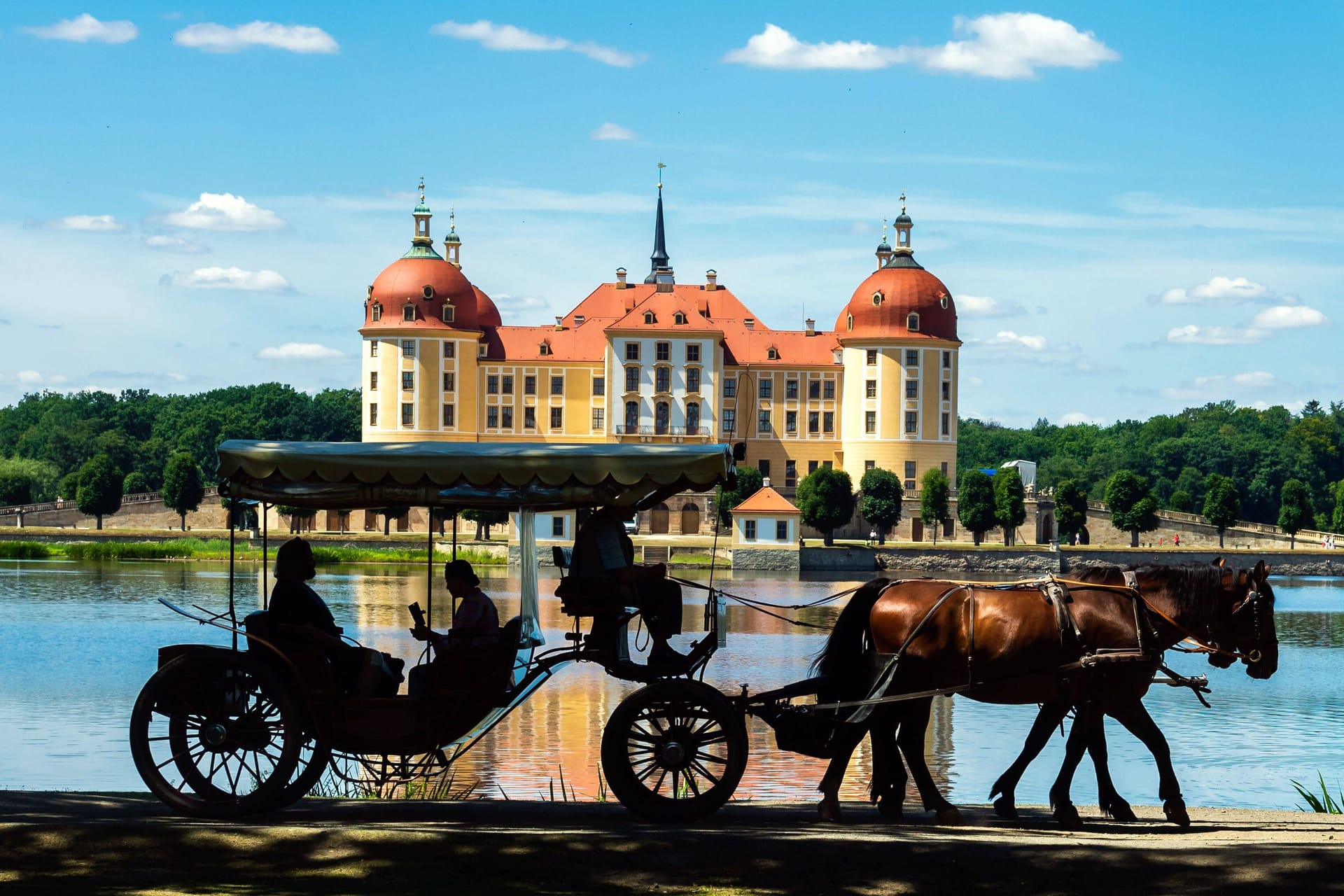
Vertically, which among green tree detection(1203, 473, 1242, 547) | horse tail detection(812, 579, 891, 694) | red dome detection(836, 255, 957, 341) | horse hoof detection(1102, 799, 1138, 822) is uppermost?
red dome detection(836, 255, 957, 341)

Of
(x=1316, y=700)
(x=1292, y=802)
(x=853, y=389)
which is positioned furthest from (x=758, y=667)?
(x=853, y=389)

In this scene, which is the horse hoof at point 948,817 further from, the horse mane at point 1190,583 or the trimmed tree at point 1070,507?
the trimmed tree at point 1070,507

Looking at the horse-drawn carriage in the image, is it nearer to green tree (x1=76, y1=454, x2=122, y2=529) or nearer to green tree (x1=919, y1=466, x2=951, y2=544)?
green tree (x1=919, y1=466, x2=951, y2=544)

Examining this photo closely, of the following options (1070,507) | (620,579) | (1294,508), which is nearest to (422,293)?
(1070,507)

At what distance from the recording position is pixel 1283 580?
49.3 metres

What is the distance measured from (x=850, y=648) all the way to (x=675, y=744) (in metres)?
0.98

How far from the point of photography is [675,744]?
6.96 metres

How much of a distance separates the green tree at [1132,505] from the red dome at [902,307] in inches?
450

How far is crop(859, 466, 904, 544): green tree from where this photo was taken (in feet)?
198

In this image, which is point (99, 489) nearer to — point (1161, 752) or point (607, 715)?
point (607, 715)

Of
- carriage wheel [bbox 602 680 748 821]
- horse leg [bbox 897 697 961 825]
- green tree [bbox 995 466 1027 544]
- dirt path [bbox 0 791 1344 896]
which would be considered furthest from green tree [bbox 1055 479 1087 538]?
dirt path [bbox 0 791 1344 896]

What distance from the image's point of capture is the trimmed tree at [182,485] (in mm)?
59281

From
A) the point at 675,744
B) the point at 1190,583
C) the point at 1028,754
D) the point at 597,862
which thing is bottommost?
the point at 597,862

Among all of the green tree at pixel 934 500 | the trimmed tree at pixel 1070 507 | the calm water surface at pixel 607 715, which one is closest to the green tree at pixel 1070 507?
the trimmed tree at pixel 1070 507
